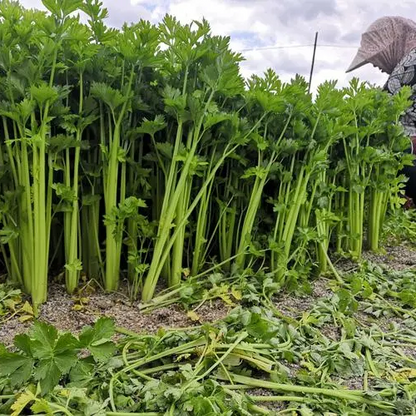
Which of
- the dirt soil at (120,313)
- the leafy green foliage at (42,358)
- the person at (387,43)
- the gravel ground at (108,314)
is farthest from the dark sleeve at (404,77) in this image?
the leafy green foliage at (42,358)

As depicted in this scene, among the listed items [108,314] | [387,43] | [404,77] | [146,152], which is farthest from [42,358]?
[387,43]

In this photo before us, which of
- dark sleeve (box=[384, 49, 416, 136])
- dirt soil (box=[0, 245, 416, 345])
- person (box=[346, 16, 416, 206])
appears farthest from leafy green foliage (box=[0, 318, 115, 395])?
person (box=[346, 16, 416, 206])

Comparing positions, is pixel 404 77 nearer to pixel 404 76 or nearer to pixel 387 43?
pixel 404 76

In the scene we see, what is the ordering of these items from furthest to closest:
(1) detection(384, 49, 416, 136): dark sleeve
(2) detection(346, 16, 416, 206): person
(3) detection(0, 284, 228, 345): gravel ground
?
(2) detection(346, 16, 416, 206): person, (1) detection(384, 49, 416, 136): dark sleeve, (3) detection(0, 284, 228, 345): gravel ground

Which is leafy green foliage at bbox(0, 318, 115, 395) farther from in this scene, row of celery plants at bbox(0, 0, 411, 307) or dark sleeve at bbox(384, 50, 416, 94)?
dark sleeve at bbox(384, 50, 416, 94)

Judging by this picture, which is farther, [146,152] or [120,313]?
[146,152]

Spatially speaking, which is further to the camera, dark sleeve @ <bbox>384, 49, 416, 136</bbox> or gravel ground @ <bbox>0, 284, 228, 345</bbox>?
dark sleeve @ <bbox>384, 49, 416, 136</bbox>

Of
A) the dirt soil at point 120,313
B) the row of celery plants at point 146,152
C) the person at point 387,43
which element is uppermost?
the person at point 387,43

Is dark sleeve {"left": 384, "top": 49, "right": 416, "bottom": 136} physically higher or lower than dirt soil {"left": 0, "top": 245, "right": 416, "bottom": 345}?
higher

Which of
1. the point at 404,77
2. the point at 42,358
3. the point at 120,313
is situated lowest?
the point at 120,313

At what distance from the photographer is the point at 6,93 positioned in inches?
58.3

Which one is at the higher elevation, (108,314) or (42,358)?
(42,358)

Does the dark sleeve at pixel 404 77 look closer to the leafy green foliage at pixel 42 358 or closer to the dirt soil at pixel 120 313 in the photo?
the dirt soil at pixel 120 313

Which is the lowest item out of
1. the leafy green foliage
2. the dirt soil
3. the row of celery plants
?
the dirt soil
